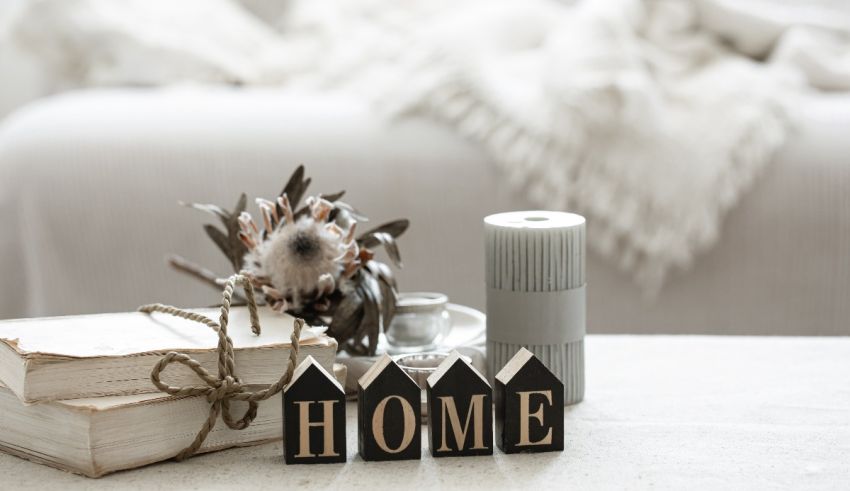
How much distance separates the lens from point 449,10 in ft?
6.26

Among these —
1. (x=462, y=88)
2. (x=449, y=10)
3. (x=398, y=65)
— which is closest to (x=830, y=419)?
(x=462, y=88)

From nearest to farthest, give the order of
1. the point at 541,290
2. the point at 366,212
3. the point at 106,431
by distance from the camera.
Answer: the point at 106,431, the point at 541,290, the point at 366,212

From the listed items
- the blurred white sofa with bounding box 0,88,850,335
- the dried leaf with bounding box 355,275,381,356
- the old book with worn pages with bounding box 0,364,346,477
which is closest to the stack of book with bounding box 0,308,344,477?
the old book with worn pages with bounding box 0,364,346,477

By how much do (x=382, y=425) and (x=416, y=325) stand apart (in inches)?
7.9

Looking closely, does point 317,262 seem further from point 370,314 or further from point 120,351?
point 120,351

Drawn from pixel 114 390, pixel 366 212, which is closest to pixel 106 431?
pixel 114 390

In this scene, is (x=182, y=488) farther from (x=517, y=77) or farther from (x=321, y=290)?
(x=517, y=77)

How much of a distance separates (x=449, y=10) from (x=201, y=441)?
4.48 ft

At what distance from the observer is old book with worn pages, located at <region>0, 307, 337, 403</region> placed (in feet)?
2.10

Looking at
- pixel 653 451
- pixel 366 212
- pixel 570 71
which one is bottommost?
pixel 653 451

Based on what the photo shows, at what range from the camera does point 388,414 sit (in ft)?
2.17

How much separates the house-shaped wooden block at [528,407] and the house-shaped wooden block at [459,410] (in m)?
0.01

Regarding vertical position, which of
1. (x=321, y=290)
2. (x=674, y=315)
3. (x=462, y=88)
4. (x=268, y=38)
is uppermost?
(x=268, y=38)

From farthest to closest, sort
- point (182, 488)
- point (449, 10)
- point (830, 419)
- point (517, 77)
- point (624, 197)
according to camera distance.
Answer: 1. point (449, 10)
2. point (517, 77)
3. point (624, 197)
4. point (830, 419)
5. point (182, 488)
